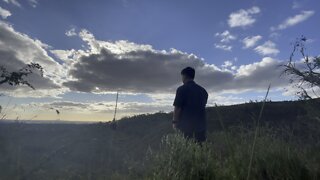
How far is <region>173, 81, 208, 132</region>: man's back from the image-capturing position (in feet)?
24.2

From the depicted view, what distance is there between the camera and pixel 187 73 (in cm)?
769

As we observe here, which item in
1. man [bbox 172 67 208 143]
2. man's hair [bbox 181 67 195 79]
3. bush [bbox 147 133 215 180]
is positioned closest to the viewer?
bush [bbox 147 133 215 180]

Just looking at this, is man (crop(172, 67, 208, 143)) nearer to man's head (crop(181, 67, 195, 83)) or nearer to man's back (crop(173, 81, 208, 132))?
man's back (crop(173, 81, 208, 132))

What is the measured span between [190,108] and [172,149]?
6.60 ft

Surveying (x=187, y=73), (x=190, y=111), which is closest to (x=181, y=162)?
(x=190, y=111)

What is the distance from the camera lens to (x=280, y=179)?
4648 millimetres

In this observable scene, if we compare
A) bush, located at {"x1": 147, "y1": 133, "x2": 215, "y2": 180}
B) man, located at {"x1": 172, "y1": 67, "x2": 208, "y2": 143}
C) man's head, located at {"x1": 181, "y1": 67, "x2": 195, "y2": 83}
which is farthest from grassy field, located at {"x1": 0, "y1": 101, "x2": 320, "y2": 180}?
man's head, located at {"x1": 181, "y1": 67, "x2": 195, "y2": 83}

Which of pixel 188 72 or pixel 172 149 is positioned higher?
pixel 188 72

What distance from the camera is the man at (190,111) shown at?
7.35 m

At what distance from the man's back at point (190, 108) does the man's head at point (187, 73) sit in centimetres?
17

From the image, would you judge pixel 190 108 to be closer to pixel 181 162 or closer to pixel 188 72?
pixel 188 72

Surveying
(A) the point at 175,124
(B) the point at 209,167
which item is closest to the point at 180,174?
(B) the point at 209,167

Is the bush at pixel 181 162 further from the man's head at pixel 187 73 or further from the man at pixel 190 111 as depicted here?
the man's head at pixel 187 73

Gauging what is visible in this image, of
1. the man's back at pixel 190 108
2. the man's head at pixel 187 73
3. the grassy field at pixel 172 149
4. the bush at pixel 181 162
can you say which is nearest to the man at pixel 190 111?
the man's back at pixel 190 108
